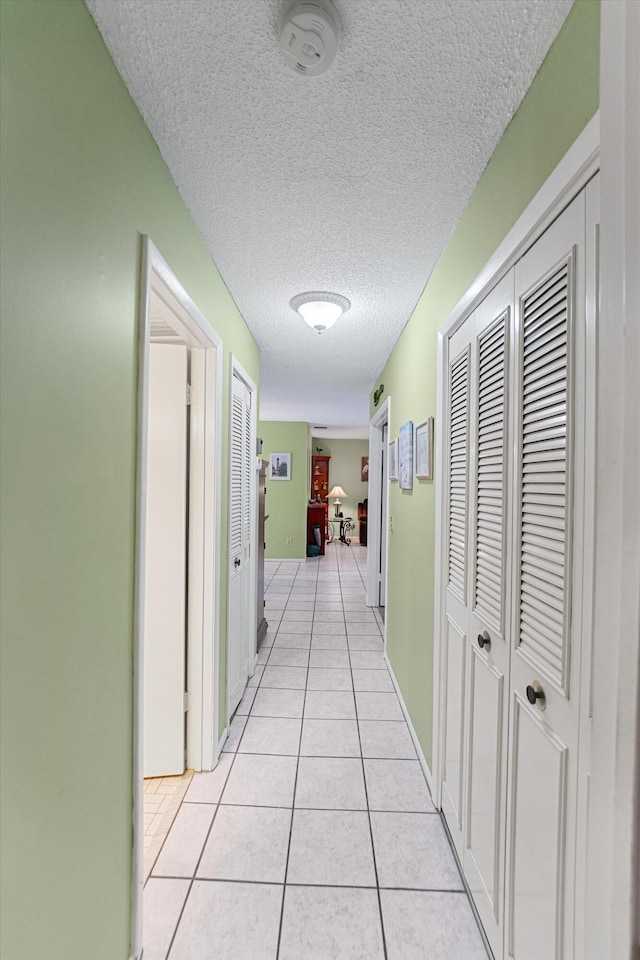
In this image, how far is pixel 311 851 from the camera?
5.46ft

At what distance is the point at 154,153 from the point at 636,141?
4.73ft

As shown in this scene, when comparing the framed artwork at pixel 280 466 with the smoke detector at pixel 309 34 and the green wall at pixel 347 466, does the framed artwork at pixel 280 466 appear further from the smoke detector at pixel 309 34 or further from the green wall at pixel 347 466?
the smoke detector at pixel 309 34

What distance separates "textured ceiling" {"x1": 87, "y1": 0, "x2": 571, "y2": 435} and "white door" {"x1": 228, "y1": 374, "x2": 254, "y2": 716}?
0.88 m

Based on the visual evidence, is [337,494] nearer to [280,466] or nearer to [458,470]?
[280,466]

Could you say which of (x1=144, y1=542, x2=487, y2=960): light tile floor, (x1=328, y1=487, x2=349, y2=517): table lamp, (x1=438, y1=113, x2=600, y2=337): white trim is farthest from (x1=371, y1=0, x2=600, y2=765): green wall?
(x1=328, y1=487, x2=349, y2=517): table lamp

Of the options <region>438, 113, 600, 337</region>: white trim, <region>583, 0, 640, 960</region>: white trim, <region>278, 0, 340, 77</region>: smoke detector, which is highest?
<region>278, 0, 340, 77</region>: smoke detector

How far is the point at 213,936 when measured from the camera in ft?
4.42

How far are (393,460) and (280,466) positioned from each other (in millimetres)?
4479

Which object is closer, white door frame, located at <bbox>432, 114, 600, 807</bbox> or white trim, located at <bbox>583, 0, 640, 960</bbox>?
white trim, located at <bbox>583, 0, 640, 960</bbox>

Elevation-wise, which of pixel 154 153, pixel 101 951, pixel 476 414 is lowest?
pixel 101 951

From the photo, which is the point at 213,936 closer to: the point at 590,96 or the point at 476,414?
the point at 476,414

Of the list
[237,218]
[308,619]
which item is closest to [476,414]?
[237,218]

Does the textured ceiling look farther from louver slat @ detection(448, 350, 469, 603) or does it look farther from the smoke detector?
louver slat @ detection(448, 350, 469, 603)

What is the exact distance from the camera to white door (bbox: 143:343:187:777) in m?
2.07
